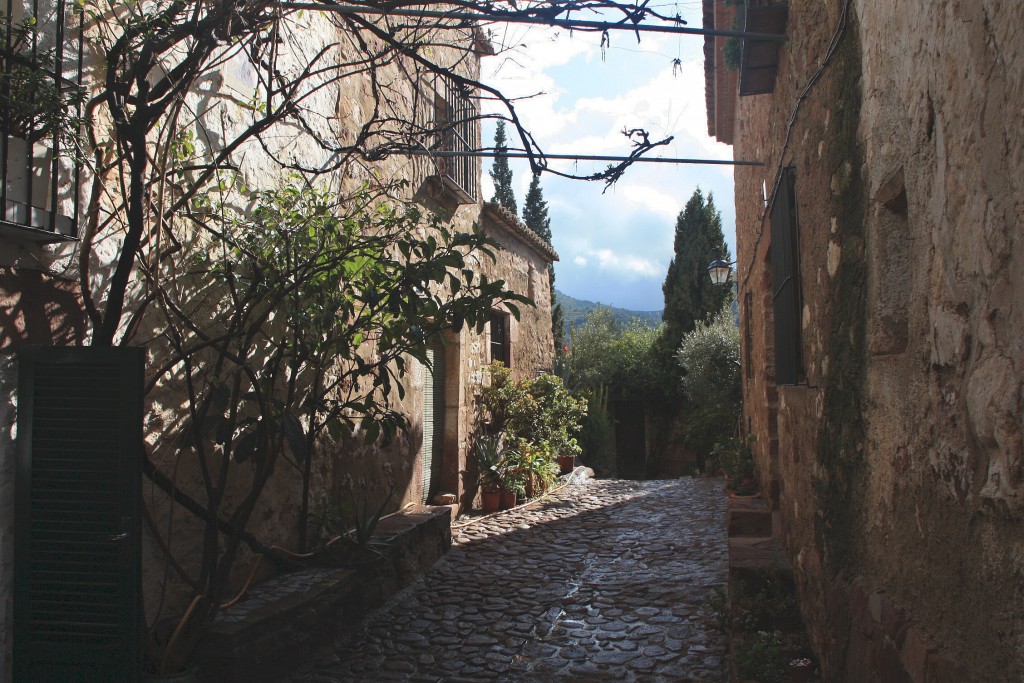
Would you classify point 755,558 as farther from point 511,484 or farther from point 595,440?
point 595,440

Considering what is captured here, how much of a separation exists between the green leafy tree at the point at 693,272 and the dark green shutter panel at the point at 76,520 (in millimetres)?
16650

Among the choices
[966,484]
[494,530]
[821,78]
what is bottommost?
[494,530]


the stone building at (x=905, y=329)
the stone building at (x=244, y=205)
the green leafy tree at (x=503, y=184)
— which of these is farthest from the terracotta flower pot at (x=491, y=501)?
the green leafy tree at (x=503, y=184)

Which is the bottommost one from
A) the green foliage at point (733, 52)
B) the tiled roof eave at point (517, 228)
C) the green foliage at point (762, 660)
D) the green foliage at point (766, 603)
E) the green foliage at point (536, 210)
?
the green foliage at point (762, 660)

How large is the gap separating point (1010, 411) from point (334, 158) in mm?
5123

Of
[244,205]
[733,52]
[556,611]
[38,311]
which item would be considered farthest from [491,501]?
[38,311]

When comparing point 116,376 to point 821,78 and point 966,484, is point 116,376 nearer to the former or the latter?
Answer: point 966,484

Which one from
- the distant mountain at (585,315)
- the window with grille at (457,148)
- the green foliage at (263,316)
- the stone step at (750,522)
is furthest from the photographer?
the distant mountain at (585,315)

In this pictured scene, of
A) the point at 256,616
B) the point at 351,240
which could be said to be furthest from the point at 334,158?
the point at 256,616

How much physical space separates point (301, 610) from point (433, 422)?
13.6ft

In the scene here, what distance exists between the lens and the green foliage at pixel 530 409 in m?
9.45

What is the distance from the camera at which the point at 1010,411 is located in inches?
58.2

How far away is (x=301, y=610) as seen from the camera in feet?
13.3

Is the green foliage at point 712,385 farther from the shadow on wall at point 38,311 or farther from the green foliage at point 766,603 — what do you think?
the shadow on wall at point 38,311
